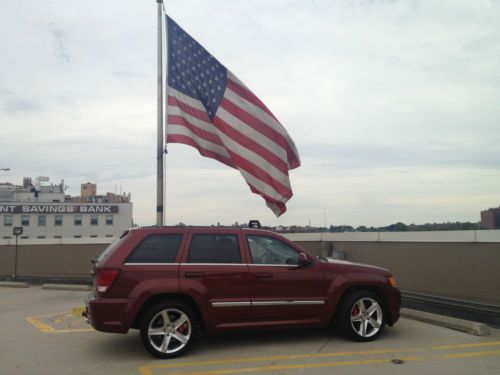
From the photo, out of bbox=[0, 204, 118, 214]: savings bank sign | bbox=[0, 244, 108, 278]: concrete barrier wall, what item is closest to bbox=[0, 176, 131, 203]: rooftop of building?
bbox=[0, 204, 118, 214]: savings bank sign

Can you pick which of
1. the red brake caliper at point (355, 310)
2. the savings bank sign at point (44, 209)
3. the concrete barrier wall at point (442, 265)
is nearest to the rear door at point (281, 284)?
the red brake caliper at point (355, 310)

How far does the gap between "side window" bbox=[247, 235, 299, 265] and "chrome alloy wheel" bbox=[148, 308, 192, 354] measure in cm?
122

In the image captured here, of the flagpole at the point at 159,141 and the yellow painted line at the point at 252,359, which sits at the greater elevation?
the flagpole at the point at 159,141

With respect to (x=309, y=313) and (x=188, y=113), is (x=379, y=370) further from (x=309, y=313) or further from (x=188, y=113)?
(x=188, y=113)

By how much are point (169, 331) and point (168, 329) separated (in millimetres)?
28

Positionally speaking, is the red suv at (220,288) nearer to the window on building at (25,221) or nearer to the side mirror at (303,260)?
the side mirror at (303,260)

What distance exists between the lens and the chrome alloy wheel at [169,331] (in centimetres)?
629

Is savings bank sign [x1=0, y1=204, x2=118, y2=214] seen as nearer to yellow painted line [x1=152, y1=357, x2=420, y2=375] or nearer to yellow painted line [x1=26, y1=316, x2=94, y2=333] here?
yellow painted line [x1=26, y1=316, x2=94, y2=333]

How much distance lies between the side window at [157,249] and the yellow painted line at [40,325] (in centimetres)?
284

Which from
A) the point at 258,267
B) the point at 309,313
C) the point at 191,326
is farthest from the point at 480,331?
the point at 191,326

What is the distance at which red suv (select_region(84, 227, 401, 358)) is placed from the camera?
6.27 meters

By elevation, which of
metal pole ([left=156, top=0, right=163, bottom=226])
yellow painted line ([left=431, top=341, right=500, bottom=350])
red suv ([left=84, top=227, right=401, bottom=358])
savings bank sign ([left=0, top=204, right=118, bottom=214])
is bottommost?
yellow painted line ([left=431, top=341, right=500, bottom=350])

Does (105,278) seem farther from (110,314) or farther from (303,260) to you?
(303,260)

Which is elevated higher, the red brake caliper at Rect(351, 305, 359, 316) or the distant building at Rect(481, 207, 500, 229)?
the distant building at Rect(481, 207, 500, 229)
